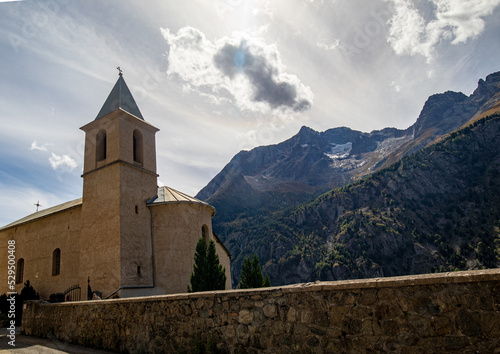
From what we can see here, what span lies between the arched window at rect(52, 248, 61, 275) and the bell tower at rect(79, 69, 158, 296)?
3816mm

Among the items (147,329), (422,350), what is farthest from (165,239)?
(422,350)

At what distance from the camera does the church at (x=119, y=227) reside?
1900 cm

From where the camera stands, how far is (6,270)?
2673 cm

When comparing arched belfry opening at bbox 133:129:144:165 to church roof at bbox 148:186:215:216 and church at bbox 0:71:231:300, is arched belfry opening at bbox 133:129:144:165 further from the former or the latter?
church roof at bbox 148:186:215:216

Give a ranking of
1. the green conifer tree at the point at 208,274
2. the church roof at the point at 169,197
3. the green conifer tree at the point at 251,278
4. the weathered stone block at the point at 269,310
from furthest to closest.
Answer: the church roof at the point at 169,197 → the green conifer tree at the point at 251,278 → the green conifer tree at the point at 208,274 → the weathered stone block at the point at 269,310

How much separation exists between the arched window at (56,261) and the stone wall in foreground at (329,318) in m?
16.5

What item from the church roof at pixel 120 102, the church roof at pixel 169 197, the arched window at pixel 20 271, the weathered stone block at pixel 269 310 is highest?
the church roof at pixel 120 102

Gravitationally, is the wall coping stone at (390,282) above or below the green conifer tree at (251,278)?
above

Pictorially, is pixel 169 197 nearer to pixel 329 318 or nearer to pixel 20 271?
pixel 20 271

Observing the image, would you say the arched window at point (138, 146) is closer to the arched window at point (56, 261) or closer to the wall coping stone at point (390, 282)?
the arched window at point (56, 261)

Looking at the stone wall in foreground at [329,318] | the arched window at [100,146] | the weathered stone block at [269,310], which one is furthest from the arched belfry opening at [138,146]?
the weathered stone block at [269,310]

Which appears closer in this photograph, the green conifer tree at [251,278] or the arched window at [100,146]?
the green conifer tree at [251,278]

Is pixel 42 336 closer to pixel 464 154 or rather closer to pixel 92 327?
pixel 92 327

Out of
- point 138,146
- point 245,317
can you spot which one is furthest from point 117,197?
point 245,317
